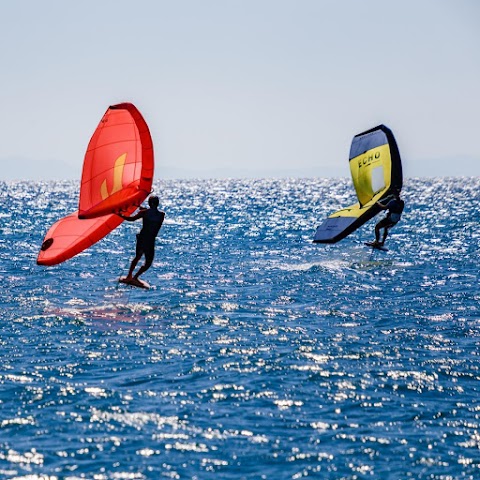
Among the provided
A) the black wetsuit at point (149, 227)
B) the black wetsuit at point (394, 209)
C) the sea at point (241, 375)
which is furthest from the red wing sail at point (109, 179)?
the black wetsuit at point (394, 209)

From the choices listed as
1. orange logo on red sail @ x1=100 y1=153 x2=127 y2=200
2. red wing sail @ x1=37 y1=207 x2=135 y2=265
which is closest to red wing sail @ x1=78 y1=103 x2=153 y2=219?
orange logo on red sail @ x1=100 y1=153 x2=127 y2=200

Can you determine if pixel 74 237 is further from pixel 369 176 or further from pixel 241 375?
pixel 369 176

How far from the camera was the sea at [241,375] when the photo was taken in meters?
12.5

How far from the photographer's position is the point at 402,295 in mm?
26625

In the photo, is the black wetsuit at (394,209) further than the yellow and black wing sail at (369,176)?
No

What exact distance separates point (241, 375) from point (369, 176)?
13.1 meters

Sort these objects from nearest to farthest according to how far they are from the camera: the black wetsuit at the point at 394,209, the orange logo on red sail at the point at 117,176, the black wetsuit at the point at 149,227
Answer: the black wetsuit at the point at 149,227 → the orange logo on red sail at the point at 117,176 → the black wetsuit at the point at 394,209

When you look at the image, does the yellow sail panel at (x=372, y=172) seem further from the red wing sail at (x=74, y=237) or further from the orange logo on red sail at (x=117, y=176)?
the orange logo on red sail at (x=117, y=176)

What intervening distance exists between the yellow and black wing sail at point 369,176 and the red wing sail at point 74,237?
890cm

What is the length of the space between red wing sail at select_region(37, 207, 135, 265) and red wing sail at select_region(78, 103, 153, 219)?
30.3 inches

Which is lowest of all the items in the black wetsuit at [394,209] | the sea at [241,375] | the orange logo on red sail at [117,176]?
the sea at [241,375]

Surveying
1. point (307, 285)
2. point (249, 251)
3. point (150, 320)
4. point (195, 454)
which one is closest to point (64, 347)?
point (150, 320)

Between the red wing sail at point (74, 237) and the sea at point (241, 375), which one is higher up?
the red wing sail at point (74, 237)

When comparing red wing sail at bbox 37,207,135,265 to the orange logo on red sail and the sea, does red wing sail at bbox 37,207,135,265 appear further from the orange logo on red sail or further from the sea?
the sea
